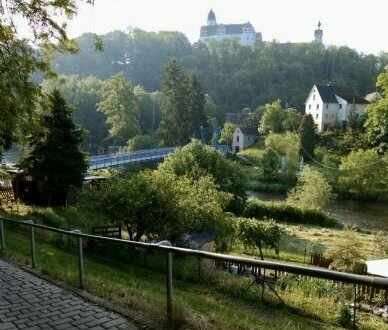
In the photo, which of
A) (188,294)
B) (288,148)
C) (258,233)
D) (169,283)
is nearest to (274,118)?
(288,148)

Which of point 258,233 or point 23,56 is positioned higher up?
point 23,56

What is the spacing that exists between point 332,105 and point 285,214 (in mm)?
43524

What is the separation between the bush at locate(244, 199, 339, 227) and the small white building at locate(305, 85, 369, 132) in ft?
124

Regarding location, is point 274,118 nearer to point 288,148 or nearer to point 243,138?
point 243,138

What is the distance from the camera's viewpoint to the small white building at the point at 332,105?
70.6 m


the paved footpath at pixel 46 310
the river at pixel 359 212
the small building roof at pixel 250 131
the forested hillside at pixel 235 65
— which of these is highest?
the forested hillside at pixel 235 65

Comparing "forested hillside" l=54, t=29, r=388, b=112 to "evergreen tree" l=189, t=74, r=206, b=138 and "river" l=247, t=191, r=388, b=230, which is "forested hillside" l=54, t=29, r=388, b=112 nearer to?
"evergreen tree" l=189, t=74, r=206, b=138

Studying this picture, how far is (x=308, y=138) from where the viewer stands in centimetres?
5897

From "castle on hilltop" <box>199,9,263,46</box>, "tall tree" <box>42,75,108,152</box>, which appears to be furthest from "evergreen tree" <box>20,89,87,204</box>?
"castle on hilltop" <box>199,9,263,46</box>

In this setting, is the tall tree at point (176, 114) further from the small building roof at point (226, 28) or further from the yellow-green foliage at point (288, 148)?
the small building roof at point (226, 28)

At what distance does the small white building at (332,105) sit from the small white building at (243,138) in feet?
36.2

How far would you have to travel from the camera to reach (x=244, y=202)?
34562mm

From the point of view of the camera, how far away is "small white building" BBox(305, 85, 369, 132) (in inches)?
2781

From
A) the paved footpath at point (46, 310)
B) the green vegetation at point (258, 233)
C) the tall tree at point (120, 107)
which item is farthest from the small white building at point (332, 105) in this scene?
the paved footpath at point (46, 310)
